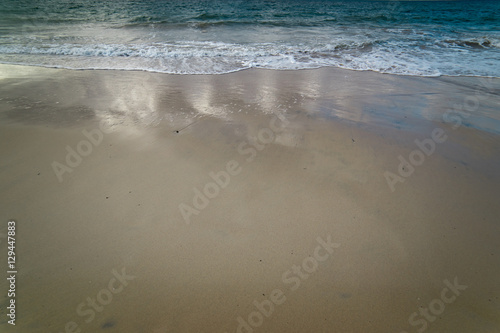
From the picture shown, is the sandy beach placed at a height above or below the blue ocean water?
below

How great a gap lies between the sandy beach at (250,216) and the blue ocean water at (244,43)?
130 inches

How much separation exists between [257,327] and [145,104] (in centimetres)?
397

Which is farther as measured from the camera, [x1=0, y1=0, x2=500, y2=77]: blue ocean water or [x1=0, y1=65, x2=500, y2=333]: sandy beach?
[x1=0, y1=0, x2=500, y2=77]: blue ocean water

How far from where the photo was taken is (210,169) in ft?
9.54

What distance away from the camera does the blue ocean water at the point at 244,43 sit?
7.05 m

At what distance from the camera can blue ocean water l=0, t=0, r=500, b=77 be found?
7.05 metres

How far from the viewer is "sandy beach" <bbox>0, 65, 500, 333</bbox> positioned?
1727mm

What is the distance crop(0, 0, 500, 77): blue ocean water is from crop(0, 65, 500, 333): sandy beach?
330 cm

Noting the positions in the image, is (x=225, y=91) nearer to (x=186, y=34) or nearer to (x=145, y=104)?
(x=145, y=104)

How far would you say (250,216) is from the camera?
2365 millimetres

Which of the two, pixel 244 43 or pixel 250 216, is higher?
pixel 244 43

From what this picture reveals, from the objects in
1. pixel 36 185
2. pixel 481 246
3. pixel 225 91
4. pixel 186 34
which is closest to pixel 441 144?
pixel 481 246

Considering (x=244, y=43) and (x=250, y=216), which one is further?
(x=244, y=43)

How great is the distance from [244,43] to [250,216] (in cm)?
901
